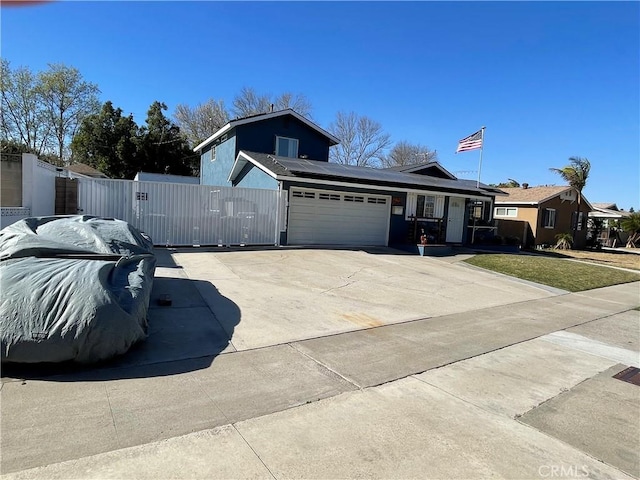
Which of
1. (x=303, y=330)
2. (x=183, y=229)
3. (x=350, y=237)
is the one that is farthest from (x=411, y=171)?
(x=303, y=330)

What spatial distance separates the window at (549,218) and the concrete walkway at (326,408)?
22983 mm

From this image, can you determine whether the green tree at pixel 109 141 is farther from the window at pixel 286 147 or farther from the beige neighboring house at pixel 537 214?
the beige neighboring house at pixel 537 214

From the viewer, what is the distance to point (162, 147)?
3344cm

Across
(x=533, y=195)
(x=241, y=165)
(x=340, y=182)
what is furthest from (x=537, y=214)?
(x=241, y=165)

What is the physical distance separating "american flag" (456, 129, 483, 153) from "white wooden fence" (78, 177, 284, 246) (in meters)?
11.1

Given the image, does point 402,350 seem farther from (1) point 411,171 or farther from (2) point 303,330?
(1) point 411,171

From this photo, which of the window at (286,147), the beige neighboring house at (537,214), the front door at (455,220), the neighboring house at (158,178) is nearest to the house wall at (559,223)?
the beige neighboring house at (537,214)

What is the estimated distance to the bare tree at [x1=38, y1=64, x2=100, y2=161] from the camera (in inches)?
1309

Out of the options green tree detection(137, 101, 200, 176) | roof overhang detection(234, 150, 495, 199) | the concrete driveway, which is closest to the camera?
the concrete driveway

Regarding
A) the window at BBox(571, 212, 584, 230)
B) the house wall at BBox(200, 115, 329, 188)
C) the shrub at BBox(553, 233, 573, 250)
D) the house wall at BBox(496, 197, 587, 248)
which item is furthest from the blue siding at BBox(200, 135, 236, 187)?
the window at BBox(571, 212, 584, 230)

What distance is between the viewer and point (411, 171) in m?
22.7

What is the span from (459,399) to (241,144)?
1788cm

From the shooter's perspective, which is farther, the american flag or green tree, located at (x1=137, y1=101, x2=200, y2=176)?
green tree, located at (x1=137, y1=101, x2=200, y2=176)

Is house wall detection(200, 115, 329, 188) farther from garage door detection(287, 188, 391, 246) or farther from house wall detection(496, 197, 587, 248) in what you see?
house wall detection(496, 197, 587, 248)
